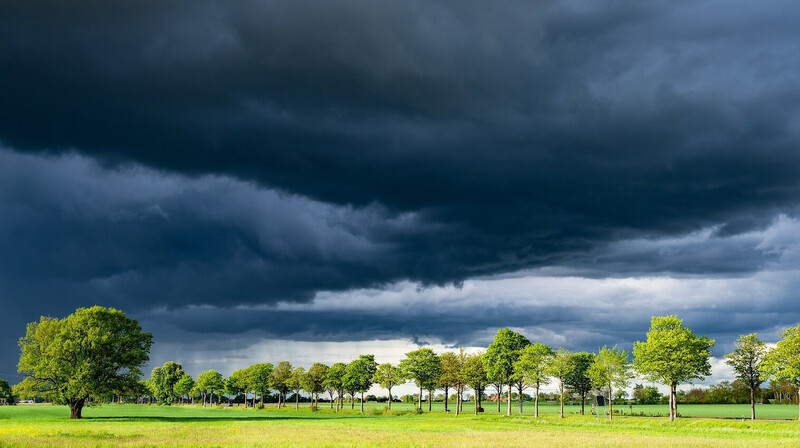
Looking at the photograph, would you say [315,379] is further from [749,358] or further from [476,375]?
[749,358]

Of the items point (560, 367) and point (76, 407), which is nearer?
point (76, 407)

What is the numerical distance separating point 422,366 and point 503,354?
3040 centimetres

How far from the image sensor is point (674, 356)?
9488cm

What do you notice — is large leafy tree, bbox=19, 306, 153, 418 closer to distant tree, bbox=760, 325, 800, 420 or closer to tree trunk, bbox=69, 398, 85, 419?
tree trunk, bbox=69, 398, 85, 419

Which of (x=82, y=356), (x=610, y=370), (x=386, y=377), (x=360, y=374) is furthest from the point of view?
(x=360, y=374)

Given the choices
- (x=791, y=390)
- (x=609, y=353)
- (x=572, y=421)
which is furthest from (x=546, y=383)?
(x=791, y=390)

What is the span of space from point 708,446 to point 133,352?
82.9 metres

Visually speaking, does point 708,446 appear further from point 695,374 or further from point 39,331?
point 39,331

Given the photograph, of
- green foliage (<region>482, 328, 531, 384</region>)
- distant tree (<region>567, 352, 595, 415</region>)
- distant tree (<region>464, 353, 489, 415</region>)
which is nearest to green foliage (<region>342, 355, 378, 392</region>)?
distant tree (<region>464, 353, 489, 415</region>)

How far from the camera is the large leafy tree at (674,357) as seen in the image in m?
94.9

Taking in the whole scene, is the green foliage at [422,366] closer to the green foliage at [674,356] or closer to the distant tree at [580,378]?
the distant tree at [580,378]

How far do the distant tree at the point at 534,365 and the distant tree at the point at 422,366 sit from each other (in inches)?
1312

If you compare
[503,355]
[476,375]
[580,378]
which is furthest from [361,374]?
[580,378]

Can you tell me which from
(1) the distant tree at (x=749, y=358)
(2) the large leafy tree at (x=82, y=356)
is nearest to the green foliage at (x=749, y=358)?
(1) the distant tree at (x=749, y=358)
